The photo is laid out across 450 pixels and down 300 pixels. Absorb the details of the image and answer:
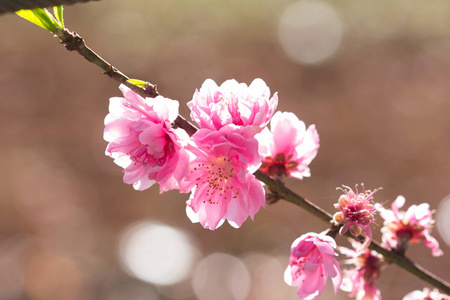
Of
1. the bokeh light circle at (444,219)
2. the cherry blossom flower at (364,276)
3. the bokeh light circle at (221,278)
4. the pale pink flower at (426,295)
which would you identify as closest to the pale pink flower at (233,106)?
the cherry blossom flower at (364,276)

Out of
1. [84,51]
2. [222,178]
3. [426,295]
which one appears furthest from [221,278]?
[84,51]

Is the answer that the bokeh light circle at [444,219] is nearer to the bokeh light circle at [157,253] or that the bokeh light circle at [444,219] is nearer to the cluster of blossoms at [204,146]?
the bokeh light circle at [157,253]

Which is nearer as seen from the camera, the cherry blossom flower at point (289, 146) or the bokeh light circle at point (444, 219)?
the cherry blossom flower at point (289, 146)

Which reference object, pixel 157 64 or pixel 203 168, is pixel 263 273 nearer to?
pixel 157 64

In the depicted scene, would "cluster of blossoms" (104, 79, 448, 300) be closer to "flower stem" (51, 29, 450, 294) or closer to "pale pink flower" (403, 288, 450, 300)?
"flower stem" (51, 29, 450, 294)

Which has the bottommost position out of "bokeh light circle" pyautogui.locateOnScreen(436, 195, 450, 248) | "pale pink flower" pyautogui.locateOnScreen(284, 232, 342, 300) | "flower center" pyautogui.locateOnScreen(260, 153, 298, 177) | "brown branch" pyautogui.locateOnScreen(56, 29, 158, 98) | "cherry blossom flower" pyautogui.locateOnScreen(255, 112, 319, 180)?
"pale pink flower" pyautogui.locateOnScreen(284, 232, 342, 300)

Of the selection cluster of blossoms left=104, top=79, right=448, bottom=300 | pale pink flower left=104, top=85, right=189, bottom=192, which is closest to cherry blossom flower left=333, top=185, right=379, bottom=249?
cluster of blossoms left=104, top=79, right=448, bottom=300
